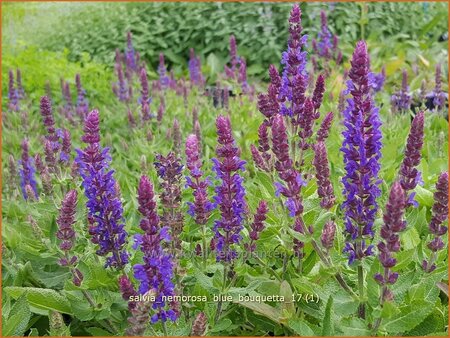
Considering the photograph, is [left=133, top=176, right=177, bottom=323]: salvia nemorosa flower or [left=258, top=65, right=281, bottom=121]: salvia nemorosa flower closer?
[left=133, top=176, right=177, bottom=323]: salvia nemorosa flower

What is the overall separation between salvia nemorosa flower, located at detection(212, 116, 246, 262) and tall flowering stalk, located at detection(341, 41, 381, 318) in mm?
426

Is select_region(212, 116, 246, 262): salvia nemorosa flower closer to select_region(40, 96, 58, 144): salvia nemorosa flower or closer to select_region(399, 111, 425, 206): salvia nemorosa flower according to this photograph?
select_region(399, 111, 425, 206): salvia nemorosa flower

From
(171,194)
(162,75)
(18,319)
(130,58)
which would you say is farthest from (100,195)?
(130,58)

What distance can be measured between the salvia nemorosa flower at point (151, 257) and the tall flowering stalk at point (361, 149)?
0.72m

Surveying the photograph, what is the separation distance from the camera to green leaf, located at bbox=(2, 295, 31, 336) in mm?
2475

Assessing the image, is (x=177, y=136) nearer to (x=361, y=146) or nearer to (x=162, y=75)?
(x=361, y=146)

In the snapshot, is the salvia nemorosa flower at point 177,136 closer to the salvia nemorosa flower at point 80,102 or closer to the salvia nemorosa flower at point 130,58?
the salvia nemorosa flower at point 80,102

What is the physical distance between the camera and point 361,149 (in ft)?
7.23

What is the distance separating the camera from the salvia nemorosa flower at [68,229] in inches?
92.8

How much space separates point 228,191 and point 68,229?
0.67m

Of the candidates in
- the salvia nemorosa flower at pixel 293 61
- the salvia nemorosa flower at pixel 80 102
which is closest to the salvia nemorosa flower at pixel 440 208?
the salvia nemorosa flower at pixel 293 61

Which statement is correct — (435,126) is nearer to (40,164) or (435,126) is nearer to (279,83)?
(279,83)

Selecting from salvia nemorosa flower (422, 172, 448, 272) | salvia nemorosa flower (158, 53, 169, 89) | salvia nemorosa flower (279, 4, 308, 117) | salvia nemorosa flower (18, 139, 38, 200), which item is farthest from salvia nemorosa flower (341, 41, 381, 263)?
salvia nemorosa flower (158, 53, 169, 89)

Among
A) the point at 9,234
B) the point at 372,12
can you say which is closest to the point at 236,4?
the point at 372,12
